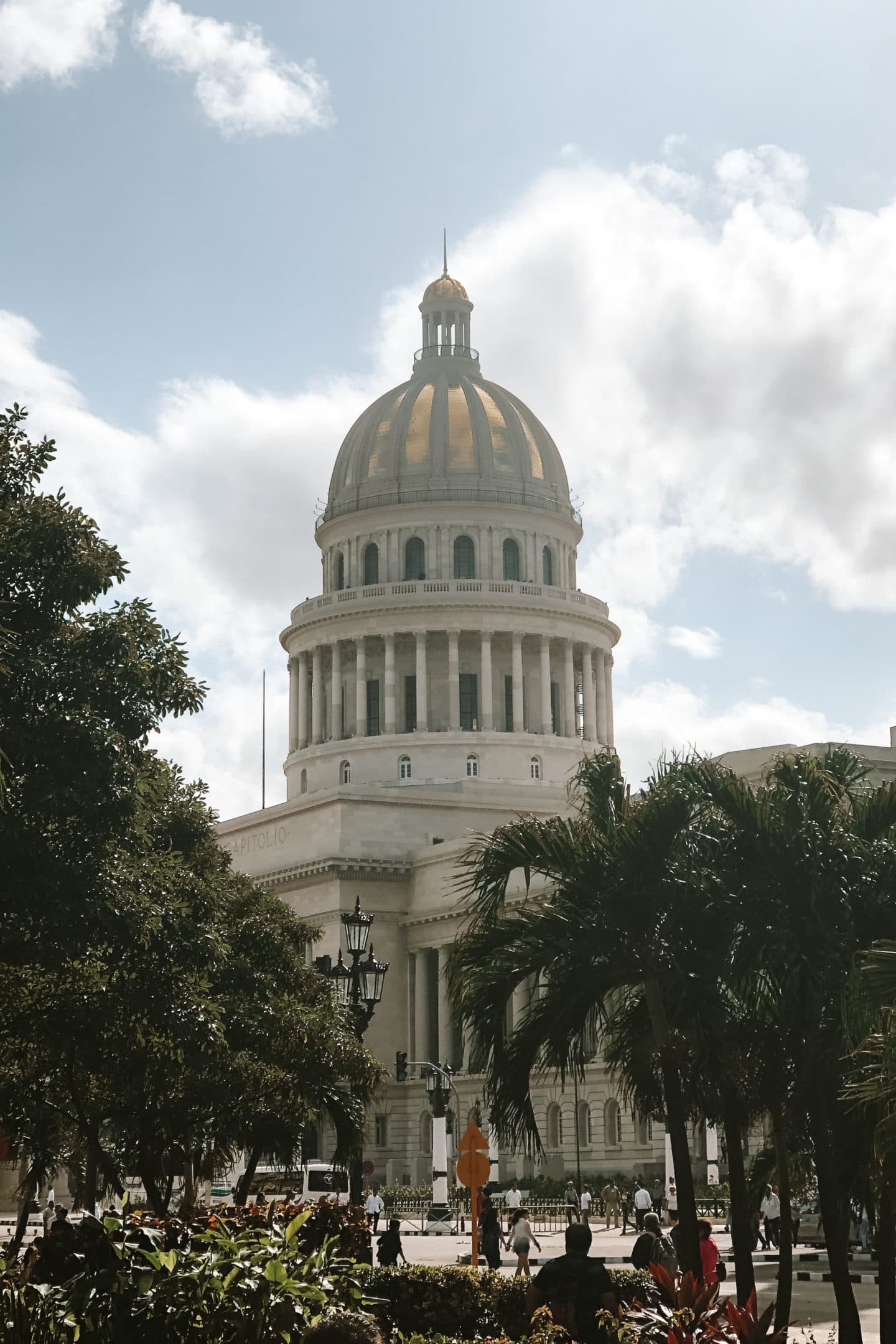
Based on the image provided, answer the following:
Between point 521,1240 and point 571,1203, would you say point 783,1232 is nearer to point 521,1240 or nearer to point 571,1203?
point 521,1240

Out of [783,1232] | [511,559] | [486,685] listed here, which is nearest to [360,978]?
[783,1232]

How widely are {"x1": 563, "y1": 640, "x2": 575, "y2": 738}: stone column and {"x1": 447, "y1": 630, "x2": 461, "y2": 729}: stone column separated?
640 cm

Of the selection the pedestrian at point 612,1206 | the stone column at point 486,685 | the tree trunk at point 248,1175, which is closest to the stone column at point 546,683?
the stone column at point 486,685

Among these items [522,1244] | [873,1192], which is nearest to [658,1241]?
[873,1192]

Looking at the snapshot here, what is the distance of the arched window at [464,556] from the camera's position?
359ft

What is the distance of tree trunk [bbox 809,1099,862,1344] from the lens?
19.4 metres

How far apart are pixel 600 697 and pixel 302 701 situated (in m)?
17.9

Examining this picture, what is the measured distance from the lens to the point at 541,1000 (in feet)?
73.4

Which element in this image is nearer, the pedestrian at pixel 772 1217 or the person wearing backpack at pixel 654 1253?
the person wearing backpack at pixel 654 1253

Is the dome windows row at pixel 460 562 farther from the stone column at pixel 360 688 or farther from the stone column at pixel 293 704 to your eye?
the stone column at pixel 293 704

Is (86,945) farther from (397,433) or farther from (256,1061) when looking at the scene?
(397,433)

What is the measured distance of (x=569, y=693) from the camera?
108750 millimetres

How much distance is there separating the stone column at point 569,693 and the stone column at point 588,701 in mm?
829

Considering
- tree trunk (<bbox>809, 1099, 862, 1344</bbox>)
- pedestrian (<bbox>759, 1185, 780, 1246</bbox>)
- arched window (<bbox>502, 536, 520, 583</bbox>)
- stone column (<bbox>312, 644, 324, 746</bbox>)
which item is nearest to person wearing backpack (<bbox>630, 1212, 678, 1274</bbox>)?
tree trunk (<bbox>809, 1099, 862, 1344</bbox>)
